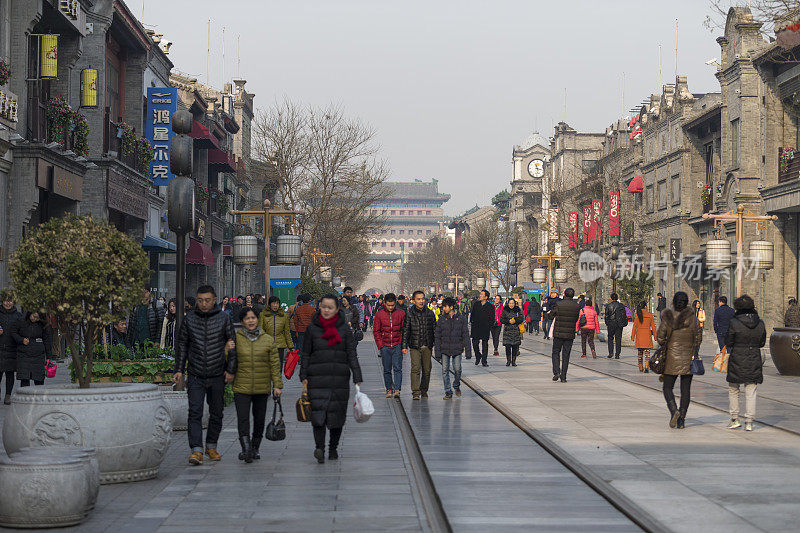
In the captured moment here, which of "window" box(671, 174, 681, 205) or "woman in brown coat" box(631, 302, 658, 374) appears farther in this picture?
"window" box(671, 174, 681, 205)

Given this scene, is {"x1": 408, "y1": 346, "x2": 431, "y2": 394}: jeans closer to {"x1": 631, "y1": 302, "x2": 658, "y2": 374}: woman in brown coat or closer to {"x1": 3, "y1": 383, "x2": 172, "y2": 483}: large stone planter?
{"x1": 631, "y1": 302, "x2": 658, "y2": 374}: woman in brown coat

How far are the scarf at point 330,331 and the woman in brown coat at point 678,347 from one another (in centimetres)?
507

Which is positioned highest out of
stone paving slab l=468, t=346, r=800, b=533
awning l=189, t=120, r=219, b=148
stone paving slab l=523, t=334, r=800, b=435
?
awning l=189, t=120, r=219, b=148

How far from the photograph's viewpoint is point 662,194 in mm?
61188

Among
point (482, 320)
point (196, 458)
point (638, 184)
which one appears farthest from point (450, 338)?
point (638, 184)

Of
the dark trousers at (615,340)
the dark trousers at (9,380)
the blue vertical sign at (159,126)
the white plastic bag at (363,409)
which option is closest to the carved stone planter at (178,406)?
the white plastic bag at (363,409)

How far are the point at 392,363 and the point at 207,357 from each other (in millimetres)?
7745

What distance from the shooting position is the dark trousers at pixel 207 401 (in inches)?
434

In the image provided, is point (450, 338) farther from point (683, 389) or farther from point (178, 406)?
point (178, 406)

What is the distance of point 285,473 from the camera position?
10461 millimetres

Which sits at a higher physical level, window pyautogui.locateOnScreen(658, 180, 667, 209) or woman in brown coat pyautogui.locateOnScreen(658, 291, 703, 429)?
window pyautogui.locateOnScreen(658, 180, 667, 209)

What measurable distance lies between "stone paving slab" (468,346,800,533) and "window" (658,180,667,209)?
41.7 m

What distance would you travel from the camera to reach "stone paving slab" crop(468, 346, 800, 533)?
8516mm

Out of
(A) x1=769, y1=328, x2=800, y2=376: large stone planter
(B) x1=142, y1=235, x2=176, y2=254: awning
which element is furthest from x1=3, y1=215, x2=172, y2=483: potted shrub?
(B) x1=142, y1=235, x2=176, y2=254: awning
